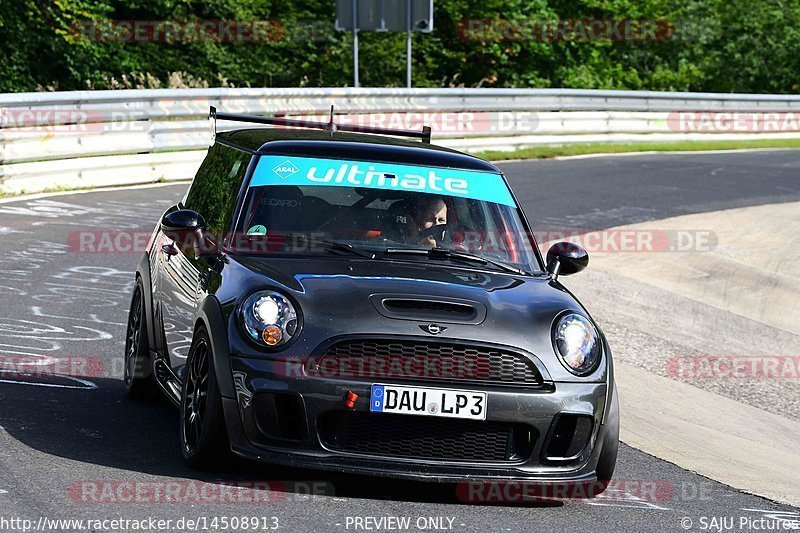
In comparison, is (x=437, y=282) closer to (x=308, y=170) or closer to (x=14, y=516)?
(x=308, y=170)

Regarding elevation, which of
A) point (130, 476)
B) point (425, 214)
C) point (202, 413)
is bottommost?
point (130, 476)

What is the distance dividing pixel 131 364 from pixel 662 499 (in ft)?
9.99

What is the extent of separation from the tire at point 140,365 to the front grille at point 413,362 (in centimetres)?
204

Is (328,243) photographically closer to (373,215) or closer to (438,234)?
(373,215)

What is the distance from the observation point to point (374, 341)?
581 centimetres

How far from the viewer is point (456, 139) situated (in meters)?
23.3

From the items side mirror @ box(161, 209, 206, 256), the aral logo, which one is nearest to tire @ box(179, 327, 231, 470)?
side mirror @ box(161, 209, 206, 256)

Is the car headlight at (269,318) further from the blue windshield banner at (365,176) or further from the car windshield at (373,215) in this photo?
the blue windshield banner at (365,176)

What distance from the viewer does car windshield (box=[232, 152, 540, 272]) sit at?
6.75 metres

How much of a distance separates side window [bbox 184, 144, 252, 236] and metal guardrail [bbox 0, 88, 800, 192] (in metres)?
8.39

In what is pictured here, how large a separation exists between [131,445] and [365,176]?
1.71 meters

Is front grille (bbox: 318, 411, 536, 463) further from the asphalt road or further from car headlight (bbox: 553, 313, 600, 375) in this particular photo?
car headlight (bbox: 553, 313, 600, 375)

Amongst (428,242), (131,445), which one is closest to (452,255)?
(428,242)

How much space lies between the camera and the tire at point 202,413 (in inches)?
233
